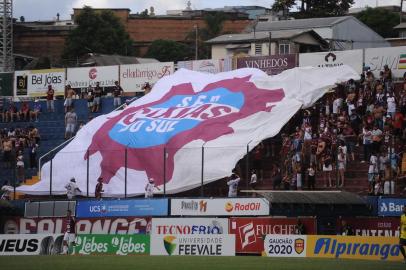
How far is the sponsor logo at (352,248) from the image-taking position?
34.7m

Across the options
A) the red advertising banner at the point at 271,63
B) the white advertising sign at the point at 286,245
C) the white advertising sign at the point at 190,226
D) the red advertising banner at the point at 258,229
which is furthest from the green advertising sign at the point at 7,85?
the white advertising sign at the point at 286,245

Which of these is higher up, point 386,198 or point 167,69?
point 167,69

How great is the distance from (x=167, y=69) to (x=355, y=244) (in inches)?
1055

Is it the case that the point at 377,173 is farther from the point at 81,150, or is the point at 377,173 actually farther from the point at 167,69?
the point at 167,69

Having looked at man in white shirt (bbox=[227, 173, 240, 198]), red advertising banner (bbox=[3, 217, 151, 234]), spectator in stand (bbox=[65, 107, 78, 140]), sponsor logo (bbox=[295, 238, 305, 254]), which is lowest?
red advertising banner (bbox=[3, 217, 151, 234])

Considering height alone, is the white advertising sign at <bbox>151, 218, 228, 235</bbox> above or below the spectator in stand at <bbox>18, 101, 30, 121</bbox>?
below

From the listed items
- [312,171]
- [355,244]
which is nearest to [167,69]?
[312,171]

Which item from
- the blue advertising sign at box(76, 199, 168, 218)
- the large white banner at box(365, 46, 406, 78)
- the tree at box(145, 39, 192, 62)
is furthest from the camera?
the tree at box(145, 39, 192, 62)

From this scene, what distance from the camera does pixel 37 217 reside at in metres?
47.9

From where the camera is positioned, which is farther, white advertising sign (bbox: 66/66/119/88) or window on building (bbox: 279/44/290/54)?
window on building (bbox: 279/44/290/54)

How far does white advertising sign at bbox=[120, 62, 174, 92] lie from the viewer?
59.9m

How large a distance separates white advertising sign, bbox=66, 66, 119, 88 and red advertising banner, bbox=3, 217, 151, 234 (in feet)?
53.3

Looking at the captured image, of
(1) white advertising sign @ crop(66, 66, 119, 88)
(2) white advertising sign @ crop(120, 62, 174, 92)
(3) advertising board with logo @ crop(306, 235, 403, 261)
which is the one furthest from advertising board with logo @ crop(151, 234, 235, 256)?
(1) white advertising sign @ crop(66, 66, 119, 88)

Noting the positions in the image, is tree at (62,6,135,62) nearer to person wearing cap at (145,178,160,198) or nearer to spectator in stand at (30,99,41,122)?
spectator in stand at (30,99,41,122)
